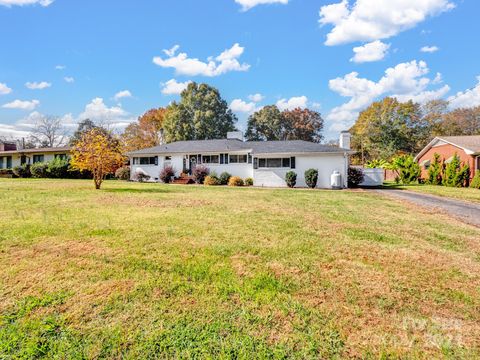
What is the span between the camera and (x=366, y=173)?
67.9 ft

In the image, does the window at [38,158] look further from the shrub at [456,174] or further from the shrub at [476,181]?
the shrub at [476,181]

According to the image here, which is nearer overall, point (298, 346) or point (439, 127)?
point (298, 346)

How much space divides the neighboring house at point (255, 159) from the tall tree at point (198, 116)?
12450 millimetres

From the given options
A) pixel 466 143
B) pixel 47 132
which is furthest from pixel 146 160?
pixel 47 132

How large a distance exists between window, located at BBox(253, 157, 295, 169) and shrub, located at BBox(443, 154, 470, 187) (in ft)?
41.3

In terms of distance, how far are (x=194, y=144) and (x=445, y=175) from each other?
71.8 ft

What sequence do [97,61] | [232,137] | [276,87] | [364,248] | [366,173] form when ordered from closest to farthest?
1. [364,248]
2. [97,61]
3. [366,173]
4. [276,87]
5. [232,137]

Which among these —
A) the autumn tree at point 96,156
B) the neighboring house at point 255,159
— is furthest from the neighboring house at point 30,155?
the autumn tree at point 96,156

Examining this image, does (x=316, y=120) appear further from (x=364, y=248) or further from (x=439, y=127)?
(x=364, y=248)

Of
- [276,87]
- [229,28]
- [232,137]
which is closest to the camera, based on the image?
[229,28]

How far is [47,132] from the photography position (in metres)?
50.5

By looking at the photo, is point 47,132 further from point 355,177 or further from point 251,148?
point 355,177

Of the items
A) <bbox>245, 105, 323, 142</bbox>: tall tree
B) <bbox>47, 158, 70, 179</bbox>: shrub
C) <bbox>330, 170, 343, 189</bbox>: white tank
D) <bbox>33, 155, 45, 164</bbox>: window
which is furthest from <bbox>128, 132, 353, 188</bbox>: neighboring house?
Answer: <bbox>245, 105, 323, 142</bbox>: tall tree

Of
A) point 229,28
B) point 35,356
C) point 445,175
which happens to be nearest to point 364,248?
point 35,356
